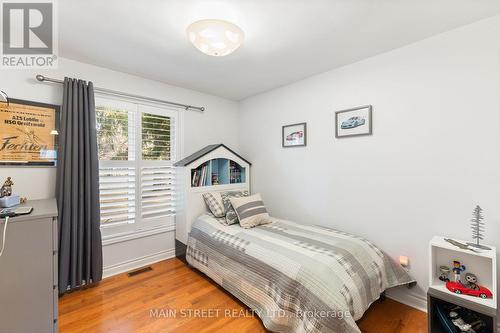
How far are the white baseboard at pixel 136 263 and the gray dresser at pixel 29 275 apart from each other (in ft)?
3.46

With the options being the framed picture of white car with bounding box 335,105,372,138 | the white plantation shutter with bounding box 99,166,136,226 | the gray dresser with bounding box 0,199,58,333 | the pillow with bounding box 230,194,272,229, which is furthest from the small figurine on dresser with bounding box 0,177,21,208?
the framed picture of white car with bounding box 335,105,372,138

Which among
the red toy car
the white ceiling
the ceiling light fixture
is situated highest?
the white ceiling

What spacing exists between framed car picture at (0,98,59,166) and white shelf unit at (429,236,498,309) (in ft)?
11.2

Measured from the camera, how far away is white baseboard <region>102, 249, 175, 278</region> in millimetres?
2529

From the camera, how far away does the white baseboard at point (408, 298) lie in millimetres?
1934

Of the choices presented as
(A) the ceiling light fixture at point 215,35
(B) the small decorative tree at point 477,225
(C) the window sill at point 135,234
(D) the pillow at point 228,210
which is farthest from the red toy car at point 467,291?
(C) the window sill at point 135,234

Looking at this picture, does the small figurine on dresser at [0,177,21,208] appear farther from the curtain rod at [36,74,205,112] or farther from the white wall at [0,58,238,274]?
the curtain rod at [36,74,205,112]

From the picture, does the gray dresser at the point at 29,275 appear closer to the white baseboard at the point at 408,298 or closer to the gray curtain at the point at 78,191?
the gray curtain at the point at 78,191

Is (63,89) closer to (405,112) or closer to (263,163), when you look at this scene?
(263,163)

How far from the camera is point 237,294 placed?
6.50ft

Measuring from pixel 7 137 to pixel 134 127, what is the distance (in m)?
1.08

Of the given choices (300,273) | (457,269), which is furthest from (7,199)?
(457,269)

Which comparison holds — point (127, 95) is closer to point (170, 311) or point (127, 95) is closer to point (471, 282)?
point (170, 311)

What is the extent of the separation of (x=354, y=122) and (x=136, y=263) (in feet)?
9.80
